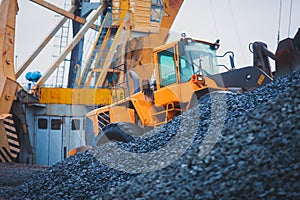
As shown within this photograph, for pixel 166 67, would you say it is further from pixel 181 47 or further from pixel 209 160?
pixel 209 160

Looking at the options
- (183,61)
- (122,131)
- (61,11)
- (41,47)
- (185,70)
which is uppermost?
(61,11)

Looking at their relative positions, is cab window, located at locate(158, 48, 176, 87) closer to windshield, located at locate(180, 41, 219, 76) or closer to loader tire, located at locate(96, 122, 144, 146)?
windshield, located at locate(180, 41, 219, 76)

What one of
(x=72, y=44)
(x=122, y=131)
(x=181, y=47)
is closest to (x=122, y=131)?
(x=122, y=131)

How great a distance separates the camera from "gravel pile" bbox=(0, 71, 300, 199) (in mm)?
2945

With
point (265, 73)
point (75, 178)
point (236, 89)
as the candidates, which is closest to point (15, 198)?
point (75, 178)

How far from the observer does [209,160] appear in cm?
339

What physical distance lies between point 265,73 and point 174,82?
1425mm

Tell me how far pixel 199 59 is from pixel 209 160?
3.80 metres

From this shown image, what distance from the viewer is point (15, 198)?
5176 mm

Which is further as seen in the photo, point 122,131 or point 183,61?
point 122,131

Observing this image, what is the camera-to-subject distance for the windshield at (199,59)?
6.88 metres

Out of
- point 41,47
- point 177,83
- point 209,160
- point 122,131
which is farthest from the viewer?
point 41,47

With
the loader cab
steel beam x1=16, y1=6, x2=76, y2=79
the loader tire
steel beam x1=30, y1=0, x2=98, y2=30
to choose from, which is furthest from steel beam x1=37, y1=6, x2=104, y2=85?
the loader cab

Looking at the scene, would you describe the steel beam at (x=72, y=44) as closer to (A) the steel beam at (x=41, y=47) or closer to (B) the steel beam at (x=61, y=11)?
(B) the steel beam at (x=61, y=11)
